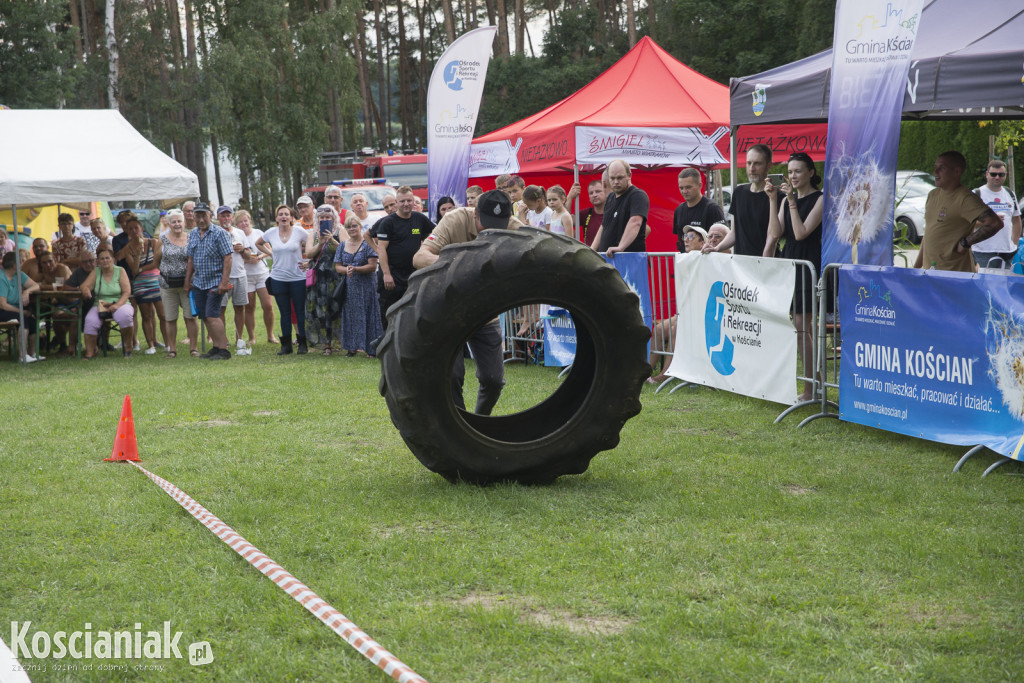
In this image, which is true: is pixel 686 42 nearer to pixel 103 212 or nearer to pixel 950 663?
pixel 103 212

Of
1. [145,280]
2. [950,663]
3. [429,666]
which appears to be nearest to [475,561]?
[429,666]

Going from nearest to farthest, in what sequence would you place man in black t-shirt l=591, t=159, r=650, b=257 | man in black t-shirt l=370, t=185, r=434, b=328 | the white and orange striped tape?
the white and orange striped tape < man in black t-shirt l=591, t=159, r=650, b=257 < man in black t-shirt l=370, t=185, r=434, b=328

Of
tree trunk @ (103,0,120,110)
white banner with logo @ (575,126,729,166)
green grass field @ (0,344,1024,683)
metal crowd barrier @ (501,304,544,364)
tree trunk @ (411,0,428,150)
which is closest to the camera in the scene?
green grass field @ (0,344,1024,683)

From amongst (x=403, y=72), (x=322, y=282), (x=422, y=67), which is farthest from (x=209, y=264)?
(x=403, y=72)

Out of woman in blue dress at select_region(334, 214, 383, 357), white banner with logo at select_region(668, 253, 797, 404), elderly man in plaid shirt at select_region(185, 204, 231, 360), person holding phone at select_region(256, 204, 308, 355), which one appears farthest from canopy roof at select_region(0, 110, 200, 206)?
white banner with logo at select_region(668, 253, 797, 404)

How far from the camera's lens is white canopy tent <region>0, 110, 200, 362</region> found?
1191 centimetres

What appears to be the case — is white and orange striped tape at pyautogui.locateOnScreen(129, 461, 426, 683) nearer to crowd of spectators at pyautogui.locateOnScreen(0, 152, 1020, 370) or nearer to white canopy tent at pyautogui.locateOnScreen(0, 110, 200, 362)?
crowd of spectators at pyautogui.locateOnScreen(0, 152, 1020, 370)

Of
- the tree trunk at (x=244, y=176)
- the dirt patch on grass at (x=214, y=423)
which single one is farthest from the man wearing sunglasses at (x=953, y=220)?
the tree trunk at (x=244, y=176)

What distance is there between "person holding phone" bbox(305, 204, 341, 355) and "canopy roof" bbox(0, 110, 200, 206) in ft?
5.44

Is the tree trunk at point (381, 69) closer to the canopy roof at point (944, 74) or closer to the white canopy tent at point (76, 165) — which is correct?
the white canopy tent at point (76, 165)

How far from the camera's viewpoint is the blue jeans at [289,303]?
1263cm

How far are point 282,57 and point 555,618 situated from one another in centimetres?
3610

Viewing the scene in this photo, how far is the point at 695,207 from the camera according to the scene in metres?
10.1

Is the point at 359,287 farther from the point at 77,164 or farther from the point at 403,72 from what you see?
the point at 403,72
